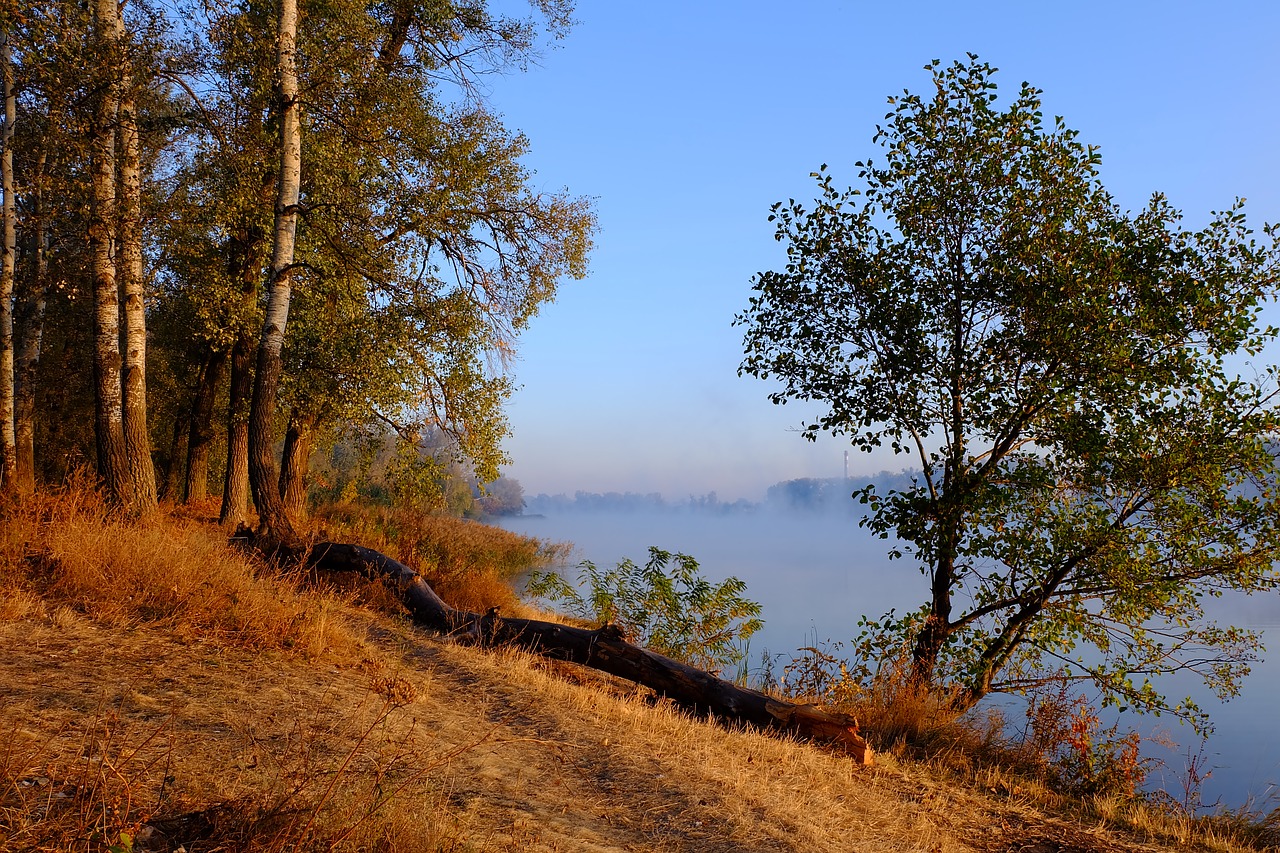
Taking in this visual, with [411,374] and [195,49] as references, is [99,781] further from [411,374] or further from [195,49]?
[195,49]

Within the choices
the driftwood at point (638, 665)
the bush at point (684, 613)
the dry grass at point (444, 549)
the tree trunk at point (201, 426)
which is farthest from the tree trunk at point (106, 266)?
the tree trunk at point (201, 426)

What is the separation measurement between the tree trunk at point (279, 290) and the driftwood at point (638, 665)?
2304 millimetres

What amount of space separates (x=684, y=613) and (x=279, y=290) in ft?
26.3

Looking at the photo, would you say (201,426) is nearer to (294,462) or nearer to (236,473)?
(294,462)

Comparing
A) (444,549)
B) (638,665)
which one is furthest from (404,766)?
(444,549)

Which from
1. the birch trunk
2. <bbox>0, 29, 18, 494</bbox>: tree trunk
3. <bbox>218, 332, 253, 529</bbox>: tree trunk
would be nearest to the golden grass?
<bbox>218, 332, 253, 529</bbox>: tree trunk

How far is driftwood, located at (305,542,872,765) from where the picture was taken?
26.6 ft

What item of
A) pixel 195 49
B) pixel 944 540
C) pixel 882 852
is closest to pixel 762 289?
pixel 944 540

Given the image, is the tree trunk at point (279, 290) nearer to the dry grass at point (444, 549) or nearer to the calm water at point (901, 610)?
the dry grass at point (444, 549)

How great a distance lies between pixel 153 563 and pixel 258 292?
11.2 metres

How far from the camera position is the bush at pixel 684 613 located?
12.4 meters

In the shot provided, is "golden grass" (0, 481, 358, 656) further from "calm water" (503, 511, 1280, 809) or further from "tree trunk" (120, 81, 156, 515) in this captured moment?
"calm water" (503, 511, 1280, 809)

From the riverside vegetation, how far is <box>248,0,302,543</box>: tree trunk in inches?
123

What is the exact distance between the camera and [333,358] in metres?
15.6
